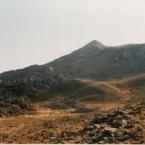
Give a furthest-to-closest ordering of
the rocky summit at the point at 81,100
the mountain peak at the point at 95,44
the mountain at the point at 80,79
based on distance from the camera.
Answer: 1. the mountain peak at the point at 95,44
2. the mountain at the point at 80,79
3. the rocky summit at the point at 81,100

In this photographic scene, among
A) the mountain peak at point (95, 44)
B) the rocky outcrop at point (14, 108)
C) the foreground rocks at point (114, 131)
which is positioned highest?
the mountain peak at point (95, 44)

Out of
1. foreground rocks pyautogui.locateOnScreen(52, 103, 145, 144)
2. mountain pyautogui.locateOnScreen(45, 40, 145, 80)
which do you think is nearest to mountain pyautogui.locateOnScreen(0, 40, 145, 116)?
mountain pyautogui.locateOnScreen(45, 40, 145, 80)

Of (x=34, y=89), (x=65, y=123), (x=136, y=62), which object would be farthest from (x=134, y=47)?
(x=65, y=123)

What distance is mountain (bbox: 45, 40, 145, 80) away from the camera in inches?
4220

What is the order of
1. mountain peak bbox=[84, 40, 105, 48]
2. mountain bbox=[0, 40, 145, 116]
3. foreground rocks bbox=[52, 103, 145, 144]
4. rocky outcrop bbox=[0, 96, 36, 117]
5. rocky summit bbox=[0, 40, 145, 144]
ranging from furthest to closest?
mountain peak bbox=[84, 40, 105, 48], mountain bbox=[0, 40, 145, 116], rocky outcrop bbox=[0, 96, 36, 117], rocky summit bbox=[0, 40, 145, 144], foreground rocks bbox=[52, 103, 145, 144]

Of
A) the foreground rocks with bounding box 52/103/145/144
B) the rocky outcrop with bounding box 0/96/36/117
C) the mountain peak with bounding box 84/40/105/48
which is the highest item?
the mountain peak with bounding box 84/40/105/48

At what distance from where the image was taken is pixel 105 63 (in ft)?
399

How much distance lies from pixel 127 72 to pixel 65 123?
75.5 meters

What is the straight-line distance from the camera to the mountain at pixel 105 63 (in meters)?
107

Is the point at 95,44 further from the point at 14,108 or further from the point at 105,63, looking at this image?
the point at 14,108

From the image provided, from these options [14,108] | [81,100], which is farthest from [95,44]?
[14,108]

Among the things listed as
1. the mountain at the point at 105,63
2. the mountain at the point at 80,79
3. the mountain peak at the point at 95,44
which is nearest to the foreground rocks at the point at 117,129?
the mountain at the point at 80,79

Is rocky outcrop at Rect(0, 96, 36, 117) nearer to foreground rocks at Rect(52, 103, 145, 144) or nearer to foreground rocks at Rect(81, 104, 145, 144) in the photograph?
foreground rocks at Rect(81, 104, 145, 144)

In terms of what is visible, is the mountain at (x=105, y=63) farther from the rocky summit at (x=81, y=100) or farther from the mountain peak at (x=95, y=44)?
the mountain peak at (x=95, y=44)
